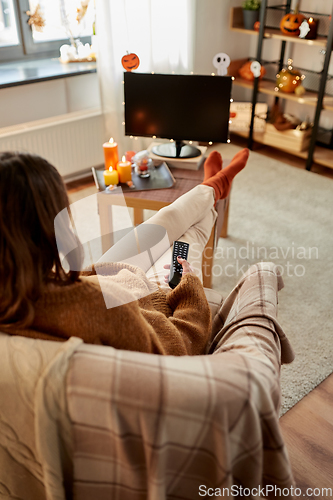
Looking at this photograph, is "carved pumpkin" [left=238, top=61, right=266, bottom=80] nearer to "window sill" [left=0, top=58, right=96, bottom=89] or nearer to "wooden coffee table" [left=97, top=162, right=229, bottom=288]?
"window sill" [left=0, top=58, right=96, bottom=89]

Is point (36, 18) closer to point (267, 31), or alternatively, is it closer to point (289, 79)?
point (267, 31)

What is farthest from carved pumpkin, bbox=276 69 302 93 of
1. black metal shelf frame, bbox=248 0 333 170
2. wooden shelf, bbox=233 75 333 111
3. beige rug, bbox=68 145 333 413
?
beige rug, bbox=68 145 333 413

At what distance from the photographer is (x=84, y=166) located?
290cm

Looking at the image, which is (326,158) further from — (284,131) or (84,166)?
(84,166)

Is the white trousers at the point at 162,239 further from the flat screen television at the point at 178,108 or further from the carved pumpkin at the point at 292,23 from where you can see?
the carved pumpkin at the point at 292,23

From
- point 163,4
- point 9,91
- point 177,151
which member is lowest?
point 177,151

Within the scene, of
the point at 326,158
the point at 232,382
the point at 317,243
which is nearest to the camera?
the point at 232,382

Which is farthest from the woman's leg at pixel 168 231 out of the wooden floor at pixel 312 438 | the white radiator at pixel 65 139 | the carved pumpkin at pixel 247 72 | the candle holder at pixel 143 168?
the carved pumpkin at pixel 247 72

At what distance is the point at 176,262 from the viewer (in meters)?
1.25

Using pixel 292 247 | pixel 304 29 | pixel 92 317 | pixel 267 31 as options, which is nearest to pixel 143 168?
pixel 292 247

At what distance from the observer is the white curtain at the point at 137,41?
259 cm

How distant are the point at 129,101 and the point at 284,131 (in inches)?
62.1

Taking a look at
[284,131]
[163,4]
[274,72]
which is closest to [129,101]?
[163,4]

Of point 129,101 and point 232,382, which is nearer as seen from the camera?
point 232,382
